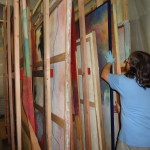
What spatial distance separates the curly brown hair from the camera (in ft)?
4.13

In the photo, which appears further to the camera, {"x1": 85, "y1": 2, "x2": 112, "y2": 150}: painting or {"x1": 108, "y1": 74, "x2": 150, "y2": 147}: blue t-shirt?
{"x1": 85, "y1": 2, "x2": 112, "y2": 150}: painting

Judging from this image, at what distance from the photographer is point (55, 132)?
4.90 ft

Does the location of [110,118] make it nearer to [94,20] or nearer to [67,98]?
[67,98]

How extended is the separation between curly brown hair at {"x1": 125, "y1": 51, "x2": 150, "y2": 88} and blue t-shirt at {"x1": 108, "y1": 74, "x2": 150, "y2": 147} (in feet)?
0.13

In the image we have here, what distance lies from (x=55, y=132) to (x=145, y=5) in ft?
5.20

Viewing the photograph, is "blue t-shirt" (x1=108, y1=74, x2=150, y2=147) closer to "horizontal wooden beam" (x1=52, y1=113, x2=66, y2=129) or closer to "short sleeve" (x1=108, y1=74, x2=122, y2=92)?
"short sleeve" (x1=108, y1=74, x2=122, y2=92)

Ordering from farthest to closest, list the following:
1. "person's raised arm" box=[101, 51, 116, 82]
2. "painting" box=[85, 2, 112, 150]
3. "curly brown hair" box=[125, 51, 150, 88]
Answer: "painting" box=[85, 2, 112, 150], "person's raised arm" box=[101, 51, 116, 82], "curly brown hair" box=[125, 51, 150, 88]

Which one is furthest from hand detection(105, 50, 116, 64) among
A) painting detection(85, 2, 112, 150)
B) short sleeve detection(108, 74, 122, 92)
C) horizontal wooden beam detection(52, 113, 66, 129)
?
horizontal wooden beam detection(52, 113, 66, 129)

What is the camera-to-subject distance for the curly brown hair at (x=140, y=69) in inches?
49.6

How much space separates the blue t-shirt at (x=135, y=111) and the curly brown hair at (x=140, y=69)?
1.6 inches

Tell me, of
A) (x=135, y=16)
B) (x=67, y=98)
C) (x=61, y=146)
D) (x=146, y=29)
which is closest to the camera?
(x=67, y=98)

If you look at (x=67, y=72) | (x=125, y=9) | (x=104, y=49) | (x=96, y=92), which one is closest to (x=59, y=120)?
(x=67, y=72)

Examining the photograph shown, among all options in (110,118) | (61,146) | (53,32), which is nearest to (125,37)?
(53,32)

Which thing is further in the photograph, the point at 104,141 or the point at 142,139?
the point at 104,141
